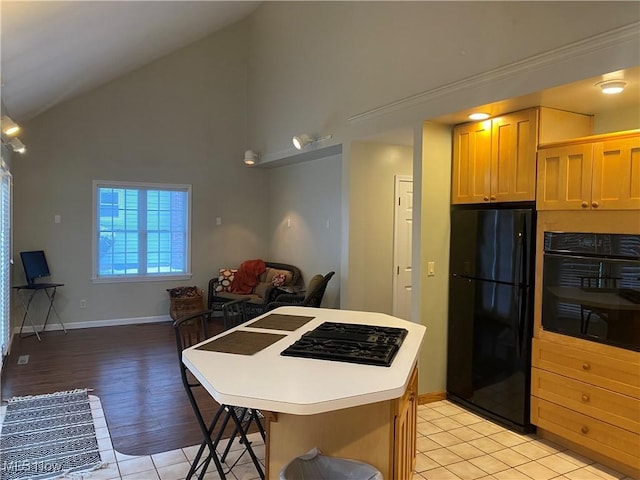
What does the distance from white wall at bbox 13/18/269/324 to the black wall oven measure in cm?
536

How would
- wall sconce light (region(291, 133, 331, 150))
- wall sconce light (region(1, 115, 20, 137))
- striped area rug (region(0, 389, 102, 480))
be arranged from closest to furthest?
striped area rug (region(0, 389, 102, 480)) < wall sconce light (region(1, 115, 20, 137)) < wall sconce light (region(291, 133, 331, 150))

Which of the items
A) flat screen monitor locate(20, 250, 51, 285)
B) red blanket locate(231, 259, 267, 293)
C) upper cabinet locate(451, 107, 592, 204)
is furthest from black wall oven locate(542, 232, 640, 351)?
flat screen monitor locate(20, 250, 51, 285)

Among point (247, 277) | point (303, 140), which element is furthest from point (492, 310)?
point (247, 277)

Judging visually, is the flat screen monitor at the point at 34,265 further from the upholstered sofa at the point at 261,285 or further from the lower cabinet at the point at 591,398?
the lower cabinet at the point at 591,398

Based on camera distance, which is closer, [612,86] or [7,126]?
[612,86]

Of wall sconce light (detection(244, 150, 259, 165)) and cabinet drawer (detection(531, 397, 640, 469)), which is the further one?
wall sconce light (detection(244, 150, 259, 165))

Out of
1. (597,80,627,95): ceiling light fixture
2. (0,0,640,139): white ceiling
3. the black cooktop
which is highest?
(0,0,640,139): white ceiling

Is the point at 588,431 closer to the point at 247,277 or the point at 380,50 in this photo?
the point at 380,50

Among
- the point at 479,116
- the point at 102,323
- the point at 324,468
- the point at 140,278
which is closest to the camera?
the point at 324,468

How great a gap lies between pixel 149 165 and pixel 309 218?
2567mm

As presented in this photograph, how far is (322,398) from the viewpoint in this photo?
1.62 m

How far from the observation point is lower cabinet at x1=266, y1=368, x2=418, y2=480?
199cm

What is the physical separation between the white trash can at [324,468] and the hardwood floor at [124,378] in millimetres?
1468

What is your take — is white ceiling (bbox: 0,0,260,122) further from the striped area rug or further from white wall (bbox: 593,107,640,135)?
white wall (bbox: 593,107,640,135)
